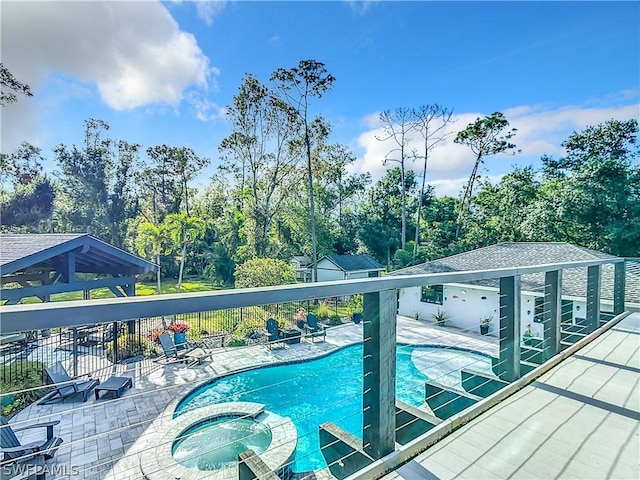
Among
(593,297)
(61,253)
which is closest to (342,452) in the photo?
(593,297)

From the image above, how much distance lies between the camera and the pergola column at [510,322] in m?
2.64

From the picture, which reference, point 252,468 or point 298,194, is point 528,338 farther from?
point 298,194

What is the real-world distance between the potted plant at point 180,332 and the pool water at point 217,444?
13.1 feet

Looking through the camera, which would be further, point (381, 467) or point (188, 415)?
point (188, 415)

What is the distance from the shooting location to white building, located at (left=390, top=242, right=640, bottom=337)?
33.5 feet

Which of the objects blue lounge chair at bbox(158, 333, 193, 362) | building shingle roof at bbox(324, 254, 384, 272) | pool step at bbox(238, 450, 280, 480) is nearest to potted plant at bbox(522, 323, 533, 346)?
pool step at bbox(238, 450, 280, 480)

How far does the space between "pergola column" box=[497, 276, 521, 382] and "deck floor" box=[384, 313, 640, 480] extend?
0.23 m

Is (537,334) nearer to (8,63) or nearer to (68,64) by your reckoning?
(68,64)

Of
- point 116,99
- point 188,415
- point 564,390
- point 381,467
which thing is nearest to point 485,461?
point 381,467

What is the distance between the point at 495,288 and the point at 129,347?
12966mm

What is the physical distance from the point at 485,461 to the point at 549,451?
18.7 inches

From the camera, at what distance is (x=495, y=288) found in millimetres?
12789

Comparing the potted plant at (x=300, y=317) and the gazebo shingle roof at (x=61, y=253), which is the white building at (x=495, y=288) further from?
the gazebo shingle roof at (x=61, y=253)

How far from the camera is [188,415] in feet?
22.2
